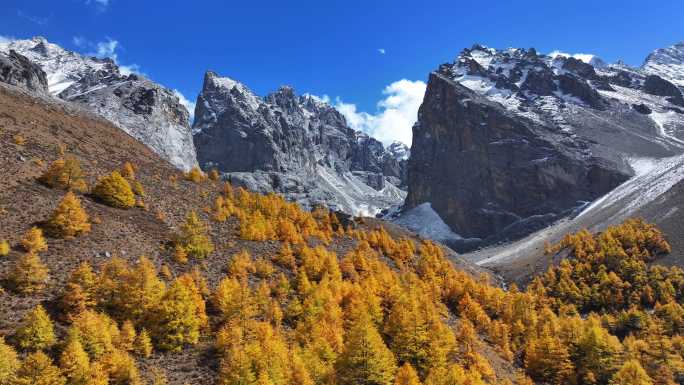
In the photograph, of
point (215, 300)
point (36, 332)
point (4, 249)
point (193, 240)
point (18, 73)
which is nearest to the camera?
point (36, 332)

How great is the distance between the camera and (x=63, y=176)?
51219 millimetres

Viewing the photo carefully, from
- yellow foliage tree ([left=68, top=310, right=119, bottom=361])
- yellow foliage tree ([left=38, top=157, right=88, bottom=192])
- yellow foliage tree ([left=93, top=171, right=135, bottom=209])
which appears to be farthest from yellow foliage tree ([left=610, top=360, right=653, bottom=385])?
Answer: yellow foliage tree ([left=38, top=157, right=88, bottom=192])

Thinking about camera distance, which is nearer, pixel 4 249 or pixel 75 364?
pixel 75 364

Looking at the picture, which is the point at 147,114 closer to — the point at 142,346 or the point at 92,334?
the point at 142,346

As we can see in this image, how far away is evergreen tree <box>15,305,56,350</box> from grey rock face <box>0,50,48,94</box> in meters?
67.9

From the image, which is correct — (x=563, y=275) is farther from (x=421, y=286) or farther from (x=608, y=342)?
(x=421, y=286)

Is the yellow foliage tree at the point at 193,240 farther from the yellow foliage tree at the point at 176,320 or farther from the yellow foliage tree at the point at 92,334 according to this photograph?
the yellow foliage tree at the point at 92,334

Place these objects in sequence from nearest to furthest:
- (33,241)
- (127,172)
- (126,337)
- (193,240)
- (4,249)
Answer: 1. (126,337)
2. (4,249)
3. (33,241)
4. (193,240)
5. (127,172)

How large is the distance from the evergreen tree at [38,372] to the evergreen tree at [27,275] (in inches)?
324

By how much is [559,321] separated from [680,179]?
386 ft

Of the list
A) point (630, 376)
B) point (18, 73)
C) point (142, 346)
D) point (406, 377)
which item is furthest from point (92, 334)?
point (18, 73)

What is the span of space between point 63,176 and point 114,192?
5358 millimetres

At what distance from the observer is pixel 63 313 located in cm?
3372

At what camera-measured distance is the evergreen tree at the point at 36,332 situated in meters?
29.5
